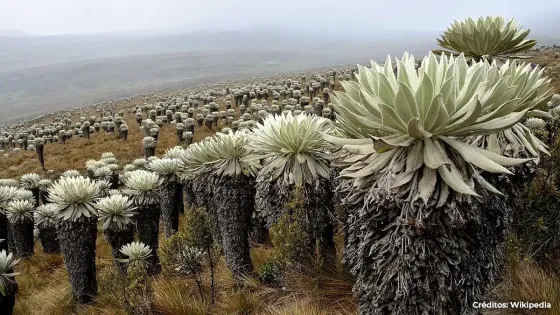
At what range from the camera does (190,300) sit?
5.55m

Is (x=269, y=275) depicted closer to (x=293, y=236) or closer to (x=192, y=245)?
(x=192, y=245)

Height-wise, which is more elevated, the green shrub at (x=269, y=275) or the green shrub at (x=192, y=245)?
the green shrub at (x=192, y=245)

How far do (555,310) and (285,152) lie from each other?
2.87 meters

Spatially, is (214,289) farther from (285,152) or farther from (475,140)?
(475,140)

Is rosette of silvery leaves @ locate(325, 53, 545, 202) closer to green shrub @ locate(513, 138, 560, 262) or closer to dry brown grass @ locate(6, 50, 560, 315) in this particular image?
dry brown grass @ locate(6, 50, 560, 315)

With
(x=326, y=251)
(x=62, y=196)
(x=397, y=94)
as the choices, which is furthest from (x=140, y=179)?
(x=397, y=94)

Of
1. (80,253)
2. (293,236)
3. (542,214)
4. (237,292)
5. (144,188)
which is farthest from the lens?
(144,188)

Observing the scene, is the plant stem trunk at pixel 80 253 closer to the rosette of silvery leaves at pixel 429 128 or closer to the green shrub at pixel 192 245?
the green shrub at pixel 192 245

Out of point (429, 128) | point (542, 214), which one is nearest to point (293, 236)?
point (429, 128)

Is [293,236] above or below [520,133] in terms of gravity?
below

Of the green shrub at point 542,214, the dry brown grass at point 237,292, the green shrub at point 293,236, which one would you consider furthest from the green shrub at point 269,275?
the green shrub at point 542,214

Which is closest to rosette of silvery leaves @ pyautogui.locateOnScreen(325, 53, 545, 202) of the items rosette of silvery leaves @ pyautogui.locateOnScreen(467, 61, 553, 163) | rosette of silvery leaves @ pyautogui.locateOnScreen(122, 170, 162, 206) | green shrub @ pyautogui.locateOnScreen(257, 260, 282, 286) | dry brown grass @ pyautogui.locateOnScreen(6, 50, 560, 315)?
rosette of silvery leaves @ pyautogui.locateOnScreen(467, 61, 553, 163)

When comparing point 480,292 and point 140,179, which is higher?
point 480,292

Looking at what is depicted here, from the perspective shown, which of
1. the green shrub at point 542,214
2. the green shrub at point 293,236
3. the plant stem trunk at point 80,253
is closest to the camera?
the green shrub at point 293,236
